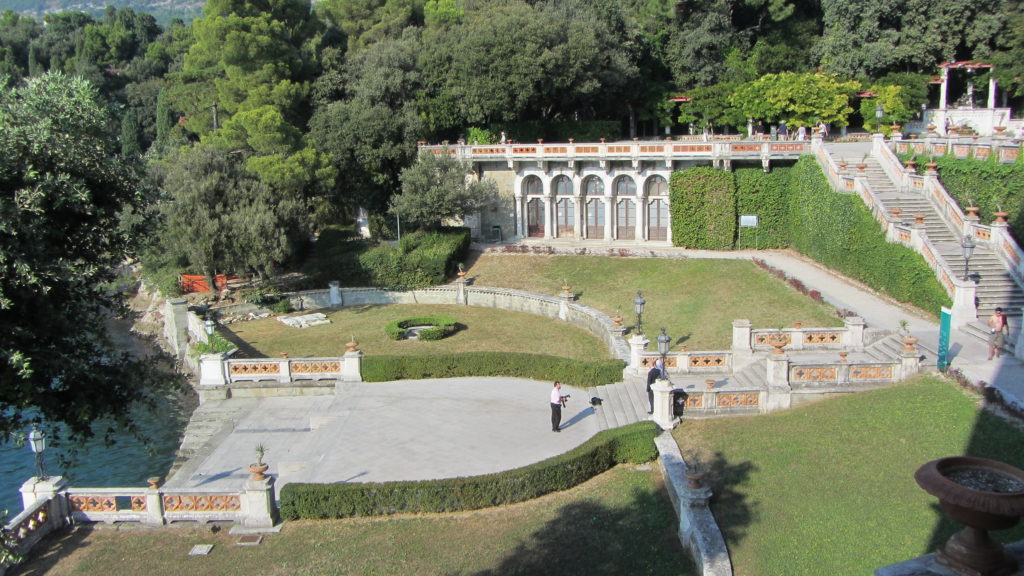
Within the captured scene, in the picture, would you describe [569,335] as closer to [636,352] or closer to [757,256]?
[636,352]

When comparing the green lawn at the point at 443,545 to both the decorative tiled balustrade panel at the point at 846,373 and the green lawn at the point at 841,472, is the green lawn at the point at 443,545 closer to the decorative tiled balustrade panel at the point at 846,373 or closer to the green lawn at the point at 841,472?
the green lawn at the point at 841,472

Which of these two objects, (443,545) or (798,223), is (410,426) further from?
(798,223)

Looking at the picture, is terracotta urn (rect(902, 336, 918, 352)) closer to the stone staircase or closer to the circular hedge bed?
the stone staircase

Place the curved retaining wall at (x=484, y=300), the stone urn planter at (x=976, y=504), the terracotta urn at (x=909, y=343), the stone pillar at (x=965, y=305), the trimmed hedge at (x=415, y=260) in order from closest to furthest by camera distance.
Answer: the stone urn planter at (x=976, y=504) < the terracotta urn at (x=909, y=343) < the stone pillar at (x=965, y=305) < the curved retaining wall at (x=484, y=300) < the trimmed hedge at (x=415, y=260)

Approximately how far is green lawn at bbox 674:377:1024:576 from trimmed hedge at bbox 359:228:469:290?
22.7 metres

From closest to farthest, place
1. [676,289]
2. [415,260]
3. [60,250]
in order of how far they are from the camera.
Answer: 1. [60,250]
2. [676,289]
3. [415,260]

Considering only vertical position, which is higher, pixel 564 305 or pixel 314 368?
pixel 564 305

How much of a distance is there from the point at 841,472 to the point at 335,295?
28.3 metres

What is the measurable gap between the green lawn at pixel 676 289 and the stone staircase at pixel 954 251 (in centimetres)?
409

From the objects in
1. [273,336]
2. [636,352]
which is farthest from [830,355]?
[273,336]

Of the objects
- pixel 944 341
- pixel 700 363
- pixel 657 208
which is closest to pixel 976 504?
pixel 944 341

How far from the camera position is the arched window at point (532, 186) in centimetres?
4516

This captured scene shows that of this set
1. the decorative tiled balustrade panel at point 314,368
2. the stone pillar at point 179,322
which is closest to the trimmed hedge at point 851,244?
the decorative tiled balustrade panel at point 314,368

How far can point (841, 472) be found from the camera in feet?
48.4
